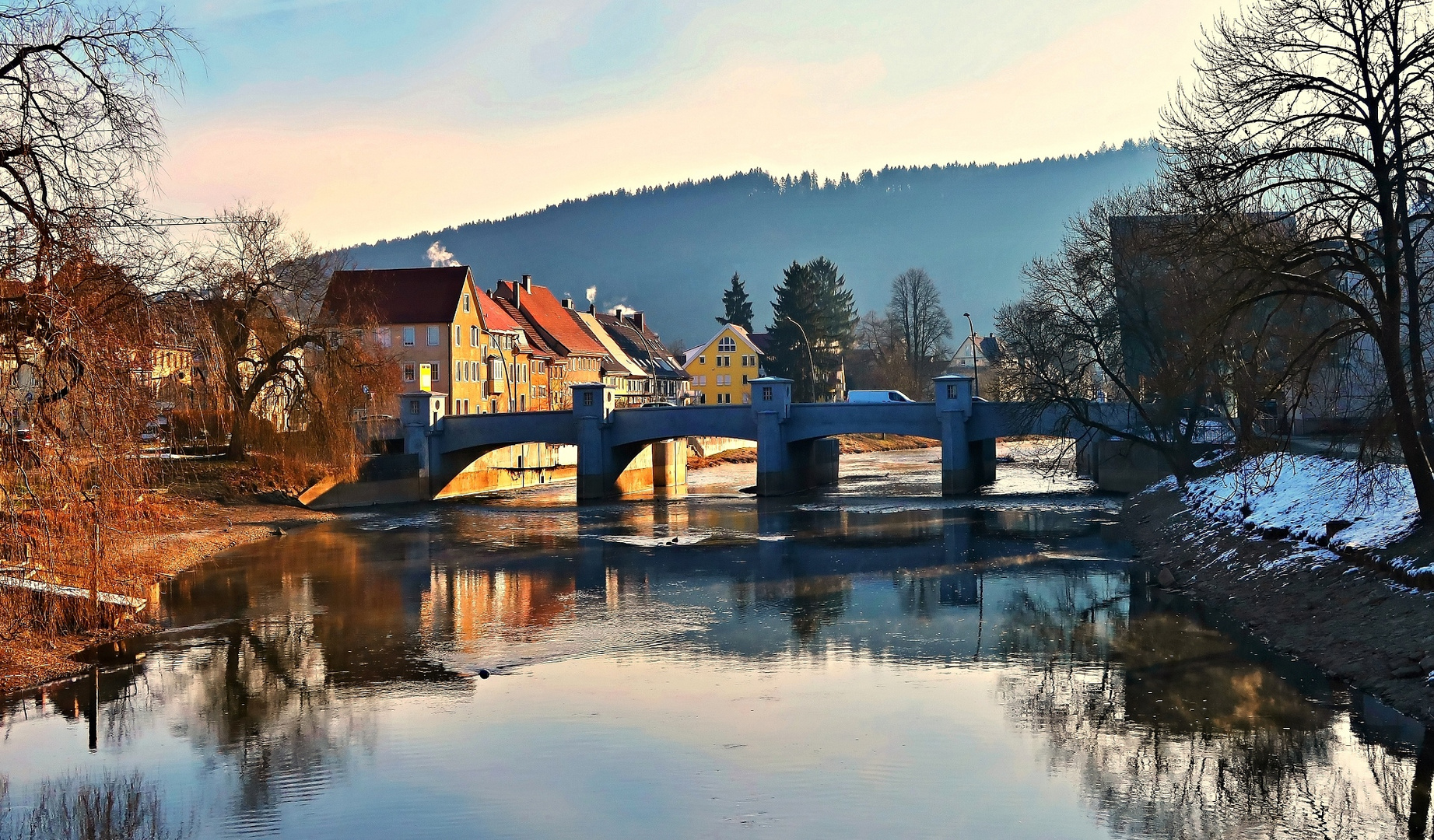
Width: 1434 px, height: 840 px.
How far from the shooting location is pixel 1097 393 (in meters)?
48.0

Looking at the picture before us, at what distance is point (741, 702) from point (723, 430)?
40.3 meters

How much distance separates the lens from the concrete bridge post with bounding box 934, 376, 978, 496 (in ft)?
170

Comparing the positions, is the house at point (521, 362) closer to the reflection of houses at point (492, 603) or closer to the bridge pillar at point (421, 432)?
the bridge pillar at point (421, 432)

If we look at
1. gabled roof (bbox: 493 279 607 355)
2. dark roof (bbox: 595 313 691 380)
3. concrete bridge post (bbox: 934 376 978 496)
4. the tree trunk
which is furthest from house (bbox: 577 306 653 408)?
the tree trunk

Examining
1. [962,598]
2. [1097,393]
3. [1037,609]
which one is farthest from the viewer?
[1097,393]

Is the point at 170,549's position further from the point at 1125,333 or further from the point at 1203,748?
the point at 1125,333

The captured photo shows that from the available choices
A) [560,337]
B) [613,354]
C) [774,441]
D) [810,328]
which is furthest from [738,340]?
[774,441]

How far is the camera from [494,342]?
260ft

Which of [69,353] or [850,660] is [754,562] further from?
[69,353]

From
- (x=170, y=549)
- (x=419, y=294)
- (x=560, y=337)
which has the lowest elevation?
(x=170, y=549)

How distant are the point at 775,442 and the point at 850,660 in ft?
117

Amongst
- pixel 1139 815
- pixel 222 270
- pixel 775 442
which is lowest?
pixel 1139 815

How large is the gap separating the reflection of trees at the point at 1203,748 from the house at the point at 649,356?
83002mm

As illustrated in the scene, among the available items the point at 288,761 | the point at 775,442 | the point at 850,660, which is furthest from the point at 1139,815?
the point at 775,442
